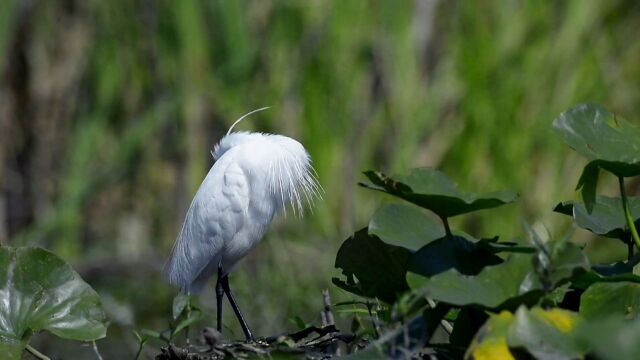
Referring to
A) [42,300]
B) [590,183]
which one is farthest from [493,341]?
[42,300]

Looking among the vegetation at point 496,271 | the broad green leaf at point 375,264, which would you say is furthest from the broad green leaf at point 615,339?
the broad green leaf at point 375,264

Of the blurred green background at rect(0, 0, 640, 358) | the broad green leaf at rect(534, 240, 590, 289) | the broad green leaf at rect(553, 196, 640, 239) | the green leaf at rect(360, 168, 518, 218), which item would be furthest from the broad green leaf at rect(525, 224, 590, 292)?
the blurred green background at rect(0, 0, 640, 358)

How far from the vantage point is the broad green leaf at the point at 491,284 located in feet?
4.35

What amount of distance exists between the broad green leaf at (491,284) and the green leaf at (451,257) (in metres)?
0.05

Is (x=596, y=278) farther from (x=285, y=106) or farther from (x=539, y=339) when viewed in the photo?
(x=285, y=106)

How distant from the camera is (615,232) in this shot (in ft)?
5.28

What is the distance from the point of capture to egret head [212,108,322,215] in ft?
9.57

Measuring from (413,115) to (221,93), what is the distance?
732 millimetres

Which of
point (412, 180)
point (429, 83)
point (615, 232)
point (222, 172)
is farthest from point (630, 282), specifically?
point (429, 83)

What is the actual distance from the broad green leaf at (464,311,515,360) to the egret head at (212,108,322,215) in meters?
1.63

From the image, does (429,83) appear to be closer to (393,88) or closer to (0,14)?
(393,88)

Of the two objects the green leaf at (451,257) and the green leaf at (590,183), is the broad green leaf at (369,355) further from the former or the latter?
the green leaf at (590,183)

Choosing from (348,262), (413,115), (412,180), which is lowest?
(413,115)

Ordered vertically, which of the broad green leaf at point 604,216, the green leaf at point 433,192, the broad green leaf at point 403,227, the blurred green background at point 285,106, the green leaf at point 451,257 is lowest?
the blurred green background at point 285,106
